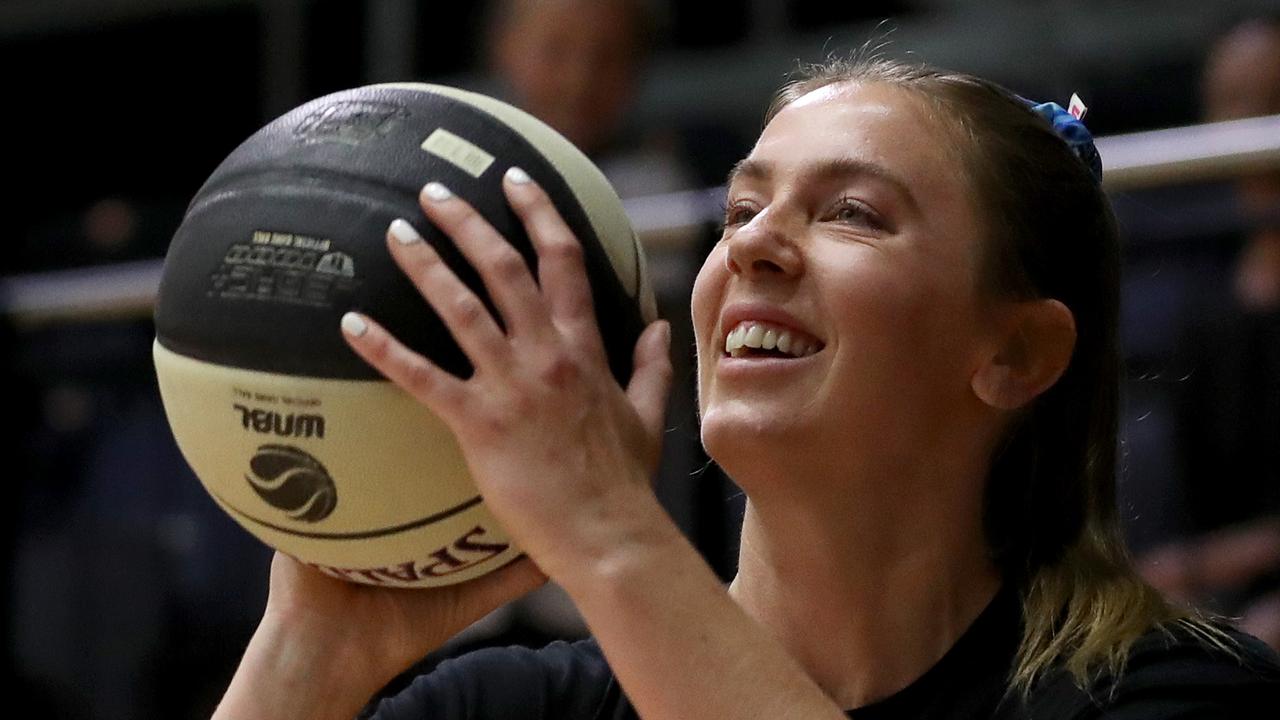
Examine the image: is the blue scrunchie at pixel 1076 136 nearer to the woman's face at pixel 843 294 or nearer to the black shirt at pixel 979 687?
the woman's face at pixel 843 294

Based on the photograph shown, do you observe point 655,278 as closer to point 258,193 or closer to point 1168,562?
point 1168,562

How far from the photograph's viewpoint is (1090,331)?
2.05 metres

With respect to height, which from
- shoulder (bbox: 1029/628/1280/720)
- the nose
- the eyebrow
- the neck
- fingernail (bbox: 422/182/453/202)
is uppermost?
fingernail (bbox: 422/182/453/202)

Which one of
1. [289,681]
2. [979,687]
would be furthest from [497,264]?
[979,687]

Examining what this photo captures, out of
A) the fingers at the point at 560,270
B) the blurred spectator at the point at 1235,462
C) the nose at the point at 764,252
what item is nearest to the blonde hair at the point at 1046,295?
the nose at the point at 764,252

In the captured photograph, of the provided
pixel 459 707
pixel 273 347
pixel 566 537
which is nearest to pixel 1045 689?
pixel 566 537

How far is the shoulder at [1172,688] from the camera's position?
1675 mm

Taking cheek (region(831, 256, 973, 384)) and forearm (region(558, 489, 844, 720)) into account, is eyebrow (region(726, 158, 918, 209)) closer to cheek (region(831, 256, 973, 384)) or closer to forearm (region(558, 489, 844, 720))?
cheek (region(831, 256, 973, 384))

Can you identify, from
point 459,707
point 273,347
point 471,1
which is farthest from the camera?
point 471,1

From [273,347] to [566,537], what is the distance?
349 mm

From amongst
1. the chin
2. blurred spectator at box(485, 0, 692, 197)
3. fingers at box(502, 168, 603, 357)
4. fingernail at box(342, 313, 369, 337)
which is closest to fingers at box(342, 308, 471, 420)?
fingernail at box(342, 313, 369, 337)

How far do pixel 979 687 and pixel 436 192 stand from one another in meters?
0.78

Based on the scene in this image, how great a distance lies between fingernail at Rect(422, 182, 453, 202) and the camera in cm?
162

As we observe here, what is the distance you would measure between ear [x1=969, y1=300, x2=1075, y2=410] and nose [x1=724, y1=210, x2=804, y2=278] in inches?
10.7
